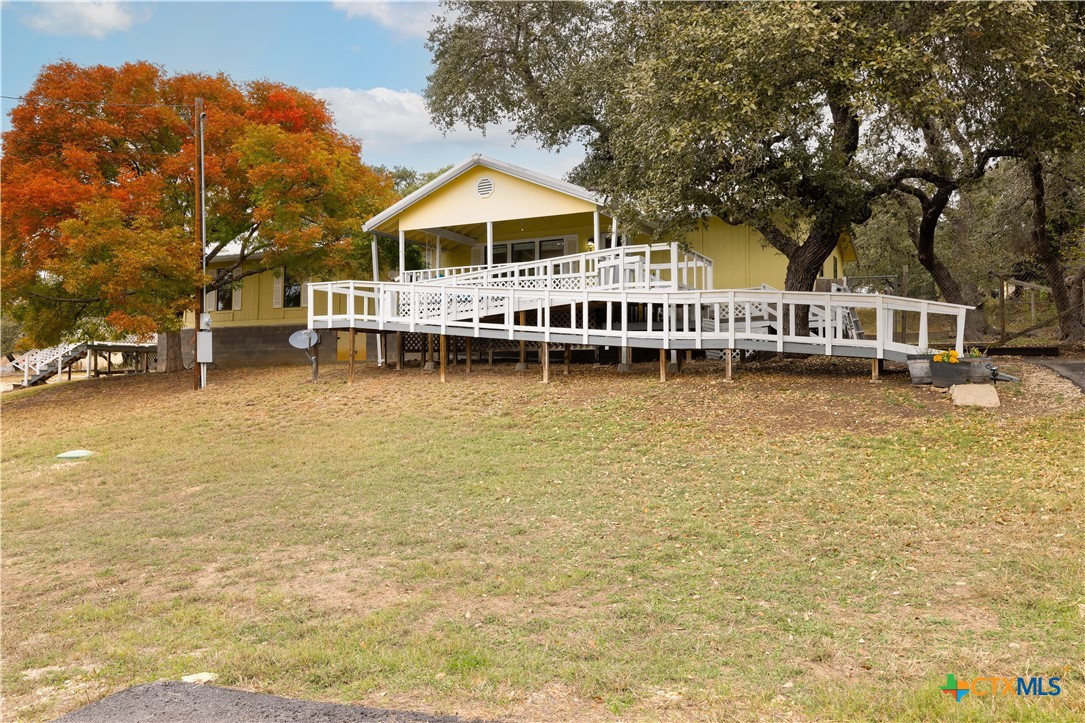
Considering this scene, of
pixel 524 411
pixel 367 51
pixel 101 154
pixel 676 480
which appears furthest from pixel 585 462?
pixel 101 154

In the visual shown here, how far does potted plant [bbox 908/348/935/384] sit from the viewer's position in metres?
11.8

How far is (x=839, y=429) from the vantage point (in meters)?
10.1

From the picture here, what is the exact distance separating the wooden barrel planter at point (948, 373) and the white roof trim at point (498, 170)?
7827mm

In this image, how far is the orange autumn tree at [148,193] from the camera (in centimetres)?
1780

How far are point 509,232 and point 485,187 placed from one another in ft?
9.20

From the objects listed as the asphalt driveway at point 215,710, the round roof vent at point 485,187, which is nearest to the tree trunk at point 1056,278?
the round roof vent at point 485,187

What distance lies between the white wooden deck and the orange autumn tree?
3.86 m

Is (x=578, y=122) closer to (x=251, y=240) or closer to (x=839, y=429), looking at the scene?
(x=251, y=240)

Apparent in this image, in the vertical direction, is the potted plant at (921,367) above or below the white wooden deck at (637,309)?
below

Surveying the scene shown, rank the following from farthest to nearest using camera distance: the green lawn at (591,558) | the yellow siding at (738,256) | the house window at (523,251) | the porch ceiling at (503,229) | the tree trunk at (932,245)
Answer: the house window at (523,251)
the porch ceiling at (503,229)
the yellow siding at (738,256)
the tree trunk at (932,245)
the green lawn at (591,558)

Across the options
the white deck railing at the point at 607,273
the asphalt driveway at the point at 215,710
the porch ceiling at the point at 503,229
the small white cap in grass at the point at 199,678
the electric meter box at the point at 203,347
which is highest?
the porch ceiling at the point at 503,229

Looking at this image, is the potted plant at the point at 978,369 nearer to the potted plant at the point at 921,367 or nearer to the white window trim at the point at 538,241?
the potted plant at the point at 921,367

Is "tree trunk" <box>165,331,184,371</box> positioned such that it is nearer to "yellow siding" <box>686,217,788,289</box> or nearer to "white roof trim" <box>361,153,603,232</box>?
"white roof trim" <box>361,153,603,232</box>

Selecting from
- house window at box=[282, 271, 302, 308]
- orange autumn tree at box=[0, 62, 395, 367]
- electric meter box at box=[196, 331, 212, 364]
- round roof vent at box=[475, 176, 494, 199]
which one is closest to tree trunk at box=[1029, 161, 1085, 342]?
round roof vent at box=[475, 176, 494, 199]
